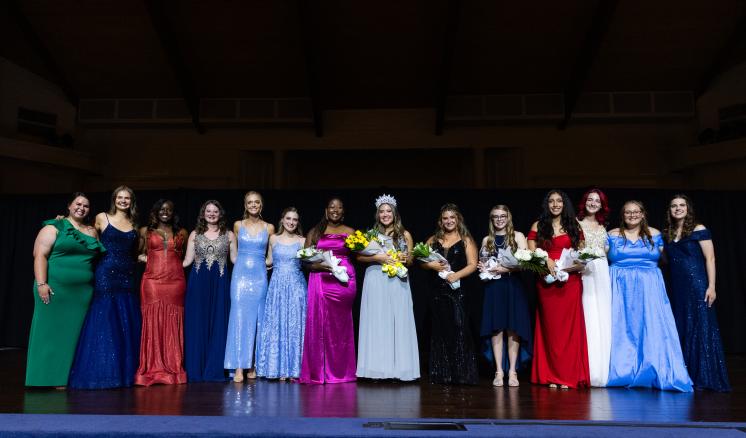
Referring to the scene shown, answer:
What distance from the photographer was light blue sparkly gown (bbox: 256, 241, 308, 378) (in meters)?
4.32

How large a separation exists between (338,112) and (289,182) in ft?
6.24

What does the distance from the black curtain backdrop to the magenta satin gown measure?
2.83m

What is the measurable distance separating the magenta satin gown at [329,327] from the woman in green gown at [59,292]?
175 centimetres

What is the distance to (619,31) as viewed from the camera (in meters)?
9.23

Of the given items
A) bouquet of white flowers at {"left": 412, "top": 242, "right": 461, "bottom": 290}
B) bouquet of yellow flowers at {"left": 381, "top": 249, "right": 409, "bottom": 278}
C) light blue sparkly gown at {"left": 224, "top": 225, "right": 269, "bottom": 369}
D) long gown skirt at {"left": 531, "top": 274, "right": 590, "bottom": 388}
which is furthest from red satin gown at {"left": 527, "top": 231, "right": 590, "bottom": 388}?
light blue sparkly gown at {"left": 224, "top": 225, "right": 269, "bottom": 369}

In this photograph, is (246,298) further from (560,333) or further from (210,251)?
(560,333)

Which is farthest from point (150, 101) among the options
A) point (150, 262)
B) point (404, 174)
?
point (150, 262)

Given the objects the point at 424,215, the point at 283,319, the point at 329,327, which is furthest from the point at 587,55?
the point at 283,319

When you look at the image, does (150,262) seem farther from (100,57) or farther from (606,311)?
(100,57)

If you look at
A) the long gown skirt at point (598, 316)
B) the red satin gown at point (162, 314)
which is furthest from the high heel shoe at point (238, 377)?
the long gown skirt at point (598, 316)

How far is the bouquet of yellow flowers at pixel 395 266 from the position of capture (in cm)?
429

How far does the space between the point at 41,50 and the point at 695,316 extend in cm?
1114

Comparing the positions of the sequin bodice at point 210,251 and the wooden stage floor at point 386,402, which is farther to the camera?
the sequin bodice at point 210,251

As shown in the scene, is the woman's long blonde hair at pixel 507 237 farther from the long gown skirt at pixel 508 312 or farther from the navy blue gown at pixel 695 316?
the navy blue gown at pixel 695 316
